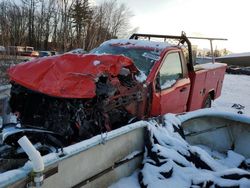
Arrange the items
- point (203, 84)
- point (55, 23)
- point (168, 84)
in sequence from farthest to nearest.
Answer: point (55, 23)
point (203, 84)
point (168, 84)

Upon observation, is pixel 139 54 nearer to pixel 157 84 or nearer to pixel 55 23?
pixel 157 84

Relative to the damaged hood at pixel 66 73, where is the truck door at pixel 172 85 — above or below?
below

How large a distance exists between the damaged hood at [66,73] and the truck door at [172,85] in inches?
54.3

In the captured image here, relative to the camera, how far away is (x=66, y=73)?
14.5ft

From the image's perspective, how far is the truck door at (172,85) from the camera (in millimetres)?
5984

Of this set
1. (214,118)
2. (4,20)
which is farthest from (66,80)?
(4,20)

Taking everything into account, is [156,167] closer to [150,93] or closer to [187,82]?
[150,93]

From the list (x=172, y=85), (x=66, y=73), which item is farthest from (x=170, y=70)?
(x=66, y=73)

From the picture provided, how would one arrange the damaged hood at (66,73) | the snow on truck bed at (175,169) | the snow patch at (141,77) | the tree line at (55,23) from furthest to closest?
the tree line at (55,23) → the snow patch at (141,77) → the damaged hood at (66,73) → the snow on truck bed at (175,169)

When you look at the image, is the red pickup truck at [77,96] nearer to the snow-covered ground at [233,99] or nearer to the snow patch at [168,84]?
the snow patch at [168,84]

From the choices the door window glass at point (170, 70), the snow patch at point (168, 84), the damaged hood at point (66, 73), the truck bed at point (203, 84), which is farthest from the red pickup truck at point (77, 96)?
the truck bed at point (203, 84)

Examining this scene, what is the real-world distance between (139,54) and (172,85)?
74 centimetres

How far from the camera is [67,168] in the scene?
3.20 m

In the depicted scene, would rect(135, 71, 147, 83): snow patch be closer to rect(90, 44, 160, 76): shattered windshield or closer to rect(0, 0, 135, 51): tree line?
rect(90, 44, 160, 76): shattered windshield
